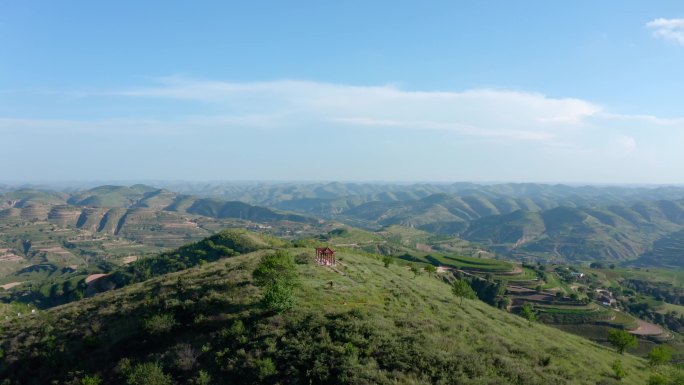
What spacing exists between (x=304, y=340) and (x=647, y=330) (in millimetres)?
137364

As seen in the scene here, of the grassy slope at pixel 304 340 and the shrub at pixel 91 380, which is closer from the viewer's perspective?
the grassy slope at pixel 304 340

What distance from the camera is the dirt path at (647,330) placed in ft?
373

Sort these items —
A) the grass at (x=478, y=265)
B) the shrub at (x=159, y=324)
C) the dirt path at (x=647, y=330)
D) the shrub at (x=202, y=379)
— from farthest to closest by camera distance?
the grass at (x=478, y=265) → the dirt path at (x=647, y=330) → the shrub at (x=159, y=324) → the shrub at (x=202, y=379)

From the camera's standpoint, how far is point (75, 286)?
5630 inches

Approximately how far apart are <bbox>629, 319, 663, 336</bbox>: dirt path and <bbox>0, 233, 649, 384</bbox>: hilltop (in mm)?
83704

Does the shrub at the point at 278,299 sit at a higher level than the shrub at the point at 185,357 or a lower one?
higher

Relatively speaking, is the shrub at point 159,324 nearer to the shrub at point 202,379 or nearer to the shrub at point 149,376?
the shrub at point 149,376

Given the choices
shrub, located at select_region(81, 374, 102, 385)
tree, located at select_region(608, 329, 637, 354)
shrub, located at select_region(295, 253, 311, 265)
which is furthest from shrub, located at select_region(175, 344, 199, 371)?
tree, located at select_region(608, 329, 637, 354)

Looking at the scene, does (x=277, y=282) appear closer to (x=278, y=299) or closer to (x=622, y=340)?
(x=278, y=299)

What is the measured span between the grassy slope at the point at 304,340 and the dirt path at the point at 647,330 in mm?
82439

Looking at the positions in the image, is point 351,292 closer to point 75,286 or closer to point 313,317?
point 313,317

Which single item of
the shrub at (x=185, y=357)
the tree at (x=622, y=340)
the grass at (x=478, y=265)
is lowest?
the grass at (x=478, y=265)

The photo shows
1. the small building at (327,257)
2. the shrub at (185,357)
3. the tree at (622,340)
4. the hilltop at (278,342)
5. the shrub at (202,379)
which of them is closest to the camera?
the shrub at (202,379)

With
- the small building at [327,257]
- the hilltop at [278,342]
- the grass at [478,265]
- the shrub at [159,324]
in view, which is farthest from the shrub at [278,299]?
Answer: the grass at [478,265]
